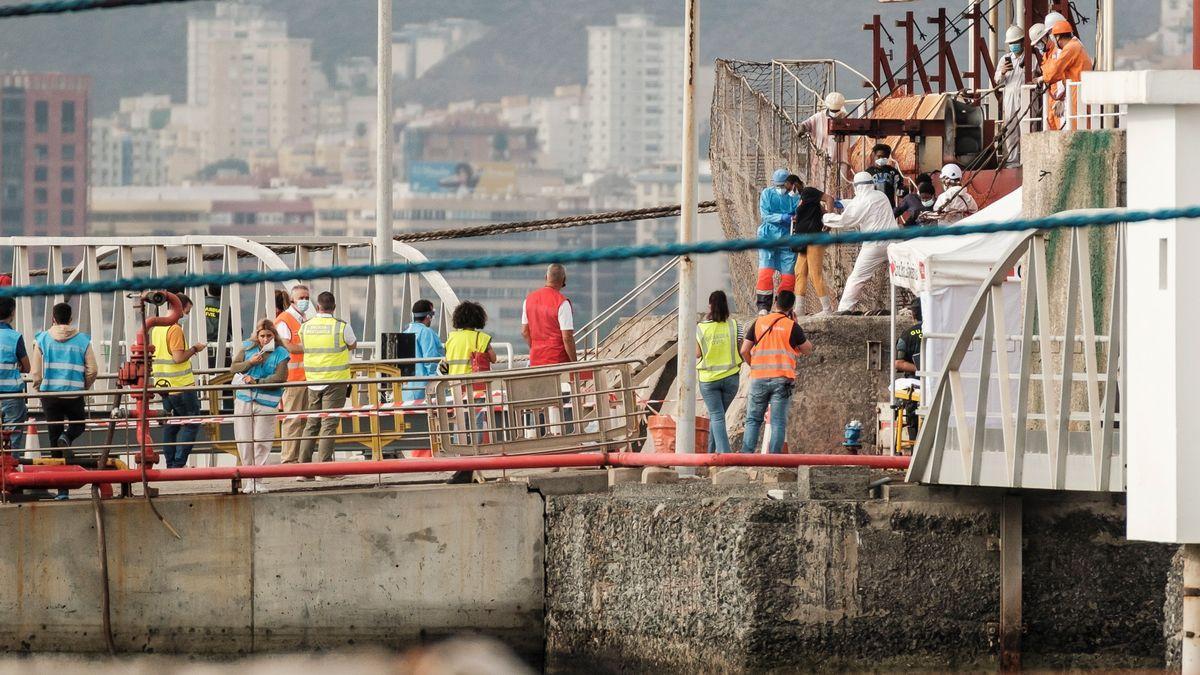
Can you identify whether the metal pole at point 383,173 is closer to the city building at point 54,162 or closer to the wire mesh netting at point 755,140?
the wire mesh netting at point 755,140

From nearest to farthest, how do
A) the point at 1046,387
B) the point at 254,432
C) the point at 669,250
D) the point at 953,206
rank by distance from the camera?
the point at 669,250 → the point at 1046,387 → the point at 254,432 → the point at 953,206

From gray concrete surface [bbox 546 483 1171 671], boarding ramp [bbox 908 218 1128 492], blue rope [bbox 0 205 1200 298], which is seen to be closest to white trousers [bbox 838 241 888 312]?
boarding ramp [bbox 908 218 1128 492]

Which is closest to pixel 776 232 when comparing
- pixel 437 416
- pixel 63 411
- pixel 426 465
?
pixel 437 416

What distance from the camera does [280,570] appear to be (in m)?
14.1

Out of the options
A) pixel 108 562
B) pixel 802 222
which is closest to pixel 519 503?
pixel 108 562

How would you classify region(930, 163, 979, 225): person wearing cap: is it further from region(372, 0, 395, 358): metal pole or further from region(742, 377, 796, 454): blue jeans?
region(372, 0, 395, 358): metal pole

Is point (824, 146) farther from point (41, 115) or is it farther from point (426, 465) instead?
point (41, 115)

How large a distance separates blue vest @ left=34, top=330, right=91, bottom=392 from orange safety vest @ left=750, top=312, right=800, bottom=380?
4768 mm

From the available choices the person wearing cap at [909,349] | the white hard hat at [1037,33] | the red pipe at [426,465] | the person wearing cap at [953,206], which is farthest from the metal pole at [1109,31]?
the red pipe at [426,465]

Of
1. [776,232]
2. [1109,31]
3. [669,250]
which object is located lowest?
[669,250]

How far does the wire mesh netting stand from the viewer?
24812 mm

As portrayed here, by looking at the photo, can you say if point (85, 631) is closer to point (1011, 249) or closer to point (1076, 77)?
point (1011, 249)

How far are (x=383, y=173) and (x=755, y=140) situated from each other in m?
7.88

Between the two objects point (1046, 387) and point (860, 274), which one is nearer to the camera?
point (1046, 387)
